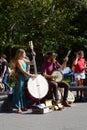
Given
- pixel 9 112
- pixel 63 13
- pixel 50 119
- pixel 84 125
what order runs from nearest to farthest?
pixel 84 125
pixel 50 119
pixel 9 112
pixel 63 13

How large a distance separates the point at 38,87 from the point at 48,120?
1787 millimetres

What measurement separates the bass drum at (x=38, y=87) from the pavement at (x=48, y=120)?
480mm

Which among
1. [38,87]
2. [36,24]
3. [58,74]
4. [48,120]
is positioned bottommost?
[48,120]

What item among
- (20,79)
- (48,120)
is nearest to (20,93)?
(20,79)

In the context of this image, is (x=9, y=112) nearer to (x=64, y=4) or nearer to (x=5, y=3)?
(x=5, y=3)

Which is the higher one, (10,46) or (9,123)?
(10,46)

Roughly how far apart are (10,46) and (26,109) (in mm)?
22210

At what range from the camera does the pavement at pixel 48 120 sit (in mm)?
10516

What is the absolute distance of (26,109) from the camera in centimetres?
1316

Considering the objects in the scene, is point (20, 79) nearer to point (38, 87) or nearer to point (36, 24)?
point (38, 87)

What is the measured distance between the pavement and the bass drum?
48cm

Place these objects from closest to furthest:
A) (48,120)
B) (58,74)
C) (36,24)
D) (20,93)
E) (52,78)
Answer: (48,120), (20,93), (52,78), (58,74), (36,24)

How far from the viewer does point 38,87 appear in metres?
13.1

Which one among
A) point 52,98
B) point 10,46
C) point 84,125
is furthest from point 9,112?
point 10,46
